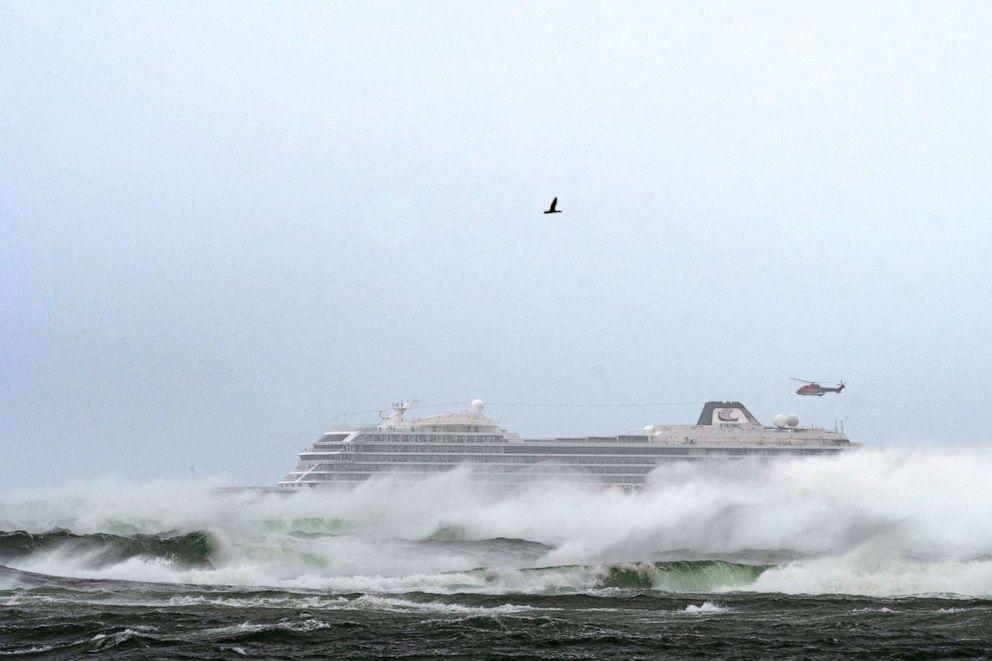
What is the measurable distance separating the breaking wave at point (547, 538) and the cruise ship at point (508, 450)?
1518mm

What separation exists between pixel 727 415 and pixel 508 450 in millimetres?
18289

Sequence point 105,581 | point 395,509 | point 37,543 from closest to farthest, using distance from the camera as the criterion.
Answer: point 105,581
point 37,543
point 395,509

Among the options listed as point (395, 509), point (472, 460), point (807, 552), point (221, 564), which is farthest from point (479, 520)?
point (221, 564)

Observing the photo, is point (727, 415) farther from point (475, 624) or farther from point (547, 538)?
point (475, 624)

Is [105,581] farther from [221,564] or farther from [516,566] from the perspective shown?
[516,566]

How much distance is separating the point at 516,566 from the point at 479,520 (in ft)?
84.3

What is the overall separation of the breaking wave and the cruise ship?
1518mm

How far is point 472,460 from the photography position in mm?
78938

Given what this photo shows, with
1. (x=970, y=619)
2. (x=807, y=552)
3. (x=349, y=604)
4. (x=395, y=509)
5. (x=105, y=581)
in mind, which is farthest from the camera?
(x=395, y=509)

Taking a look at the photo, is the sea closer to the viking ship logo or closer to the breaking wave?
the breaking wave

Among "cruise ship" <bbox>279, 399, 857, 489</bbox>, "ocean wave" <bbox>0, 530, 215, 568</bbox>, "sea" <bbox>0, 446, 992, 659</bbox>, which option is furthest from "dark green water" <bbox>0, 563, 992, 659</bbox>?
"cruise ship" <bbox>279, 399, 857, 489</bbox>

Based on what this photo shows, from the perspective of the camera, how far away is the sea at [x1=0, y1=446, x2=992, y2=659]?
19859 mm

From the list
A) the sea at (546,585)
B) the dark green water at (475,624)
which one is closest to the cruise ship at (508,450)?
the sea at (546,585)

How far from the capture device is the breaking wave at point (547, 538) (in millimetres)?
31953
